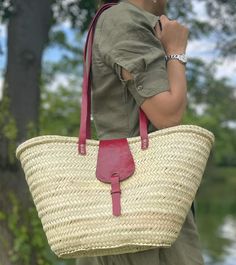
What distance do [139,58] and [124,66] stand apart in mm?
48

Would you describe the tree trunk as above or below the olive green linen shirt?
below

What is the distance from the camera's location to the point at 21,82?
555cm

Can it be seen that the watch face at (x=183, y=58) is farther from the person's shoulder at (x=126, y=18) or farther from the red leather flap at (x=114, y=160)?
the red leather flap at (x=114, y=160)

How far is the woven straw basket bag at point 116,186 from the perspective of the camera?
70.4 inches

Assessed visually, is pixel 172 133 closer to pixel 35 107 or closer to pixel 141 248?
pixel 141 248

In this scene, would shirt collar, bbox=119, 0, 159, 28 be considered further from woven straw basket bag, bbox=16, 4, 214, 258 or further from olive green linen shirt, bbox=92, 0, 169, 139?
woven straw basket bag, bbox=16, 4, 214, 258

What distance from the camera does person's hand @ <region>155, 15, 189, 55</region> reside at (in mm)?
1998

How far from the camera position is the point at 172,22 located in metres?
2.01

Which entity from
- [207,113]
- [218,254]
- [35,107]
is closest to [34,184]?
[35,107]

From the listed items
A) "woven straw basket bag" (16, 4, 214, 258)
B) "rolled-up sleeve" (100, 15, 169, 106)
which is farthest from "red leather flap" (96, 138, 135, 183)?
"rolled-up sleeve" (100, 15, 169, 106)

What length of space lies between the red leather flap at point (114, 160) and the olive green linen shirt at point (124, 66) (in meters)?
0.10

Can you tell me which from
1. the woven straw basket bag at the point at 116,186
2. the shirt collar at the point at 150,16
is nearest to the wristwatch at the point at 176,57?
the shirt collar at the point at 150,16

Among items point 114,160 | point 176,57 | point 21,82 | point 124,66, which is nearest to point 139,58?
point 124,66

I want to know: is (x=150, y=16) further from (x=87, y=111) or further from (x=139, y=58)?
(x=87, y=111)
